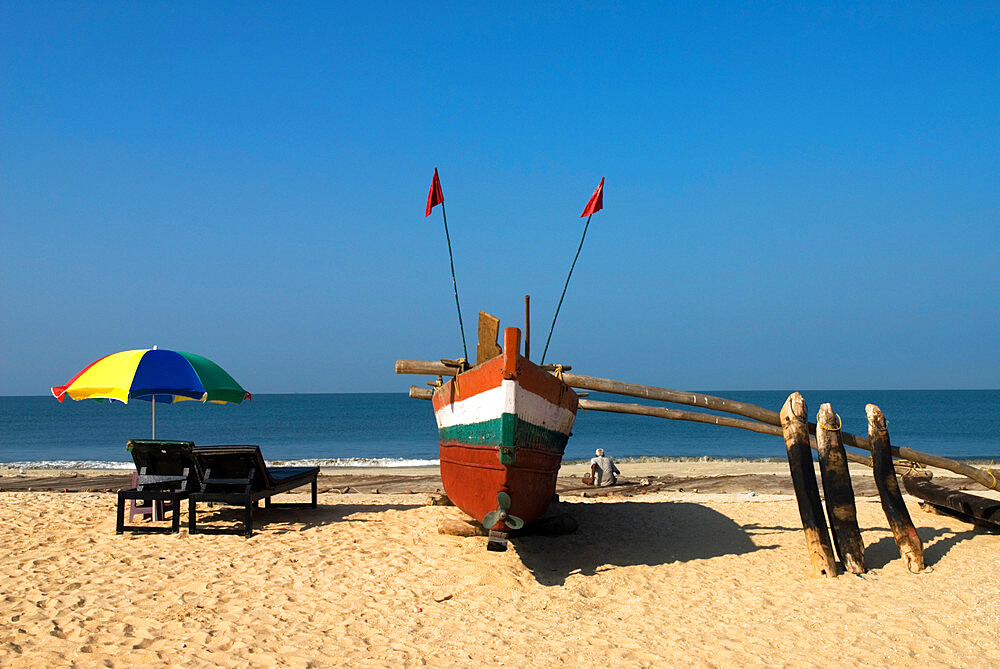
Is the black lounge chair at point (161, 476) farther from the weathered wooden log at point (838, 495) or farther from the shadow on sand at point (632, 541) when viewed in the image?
the weathered wooden log at point (838, 495)

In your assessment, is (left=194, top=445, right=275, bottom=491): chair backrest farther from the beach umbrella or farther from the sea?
the sea

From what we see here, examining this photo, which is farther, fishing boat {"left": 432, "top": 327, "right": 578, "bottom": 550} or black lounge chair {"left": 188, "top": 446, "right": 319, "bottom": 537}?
black lounge chair {"left": 188, "top": 446, "right": 319, "bottom": 537}

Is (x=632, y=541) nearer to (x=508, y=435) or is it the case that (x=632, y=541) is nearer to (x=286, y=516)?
(x=508, y=435)

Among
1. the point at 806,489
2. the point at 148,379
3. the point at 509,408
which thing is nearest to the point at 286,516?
the point at 148,379

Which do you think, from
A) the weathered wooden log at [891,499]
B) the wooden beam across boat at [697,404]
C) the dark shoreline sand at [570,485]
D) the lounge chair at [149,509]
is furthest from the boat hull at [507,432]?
the dark shoreline sand at [570,485]

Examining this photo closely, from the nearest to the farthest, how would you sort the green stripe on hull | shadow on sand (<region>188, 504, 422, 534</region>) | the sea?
the green stripe on hull
shadow on sand (<region>188, 504, 422, 534</region>)
the sea

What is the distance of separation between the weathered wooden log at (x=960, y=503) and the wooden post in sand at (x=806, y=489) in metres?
2.54

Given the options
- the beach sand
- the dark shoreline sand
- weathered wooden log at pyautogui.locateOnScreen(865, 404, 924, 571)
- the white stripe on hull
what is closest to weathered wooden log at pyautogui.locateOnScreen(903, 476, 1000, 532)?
the beach sand

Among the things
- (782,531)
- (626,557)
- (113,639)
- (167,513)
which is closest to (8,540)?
(167,513)

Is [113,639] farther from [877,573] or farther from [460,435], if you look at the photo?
[877,573]

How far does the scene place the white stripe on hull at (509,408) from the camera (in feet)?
21.3

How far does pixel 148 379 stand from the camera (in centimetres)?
852

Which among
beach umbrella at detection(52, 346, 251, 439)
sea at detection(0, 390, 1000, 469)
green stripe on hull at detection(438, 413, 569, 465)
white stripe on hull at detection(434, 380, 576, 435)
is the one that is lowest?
sea at detection(0, 390, 1000, 469)

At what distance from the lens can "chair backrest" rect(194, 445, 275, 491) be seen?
8.07m
